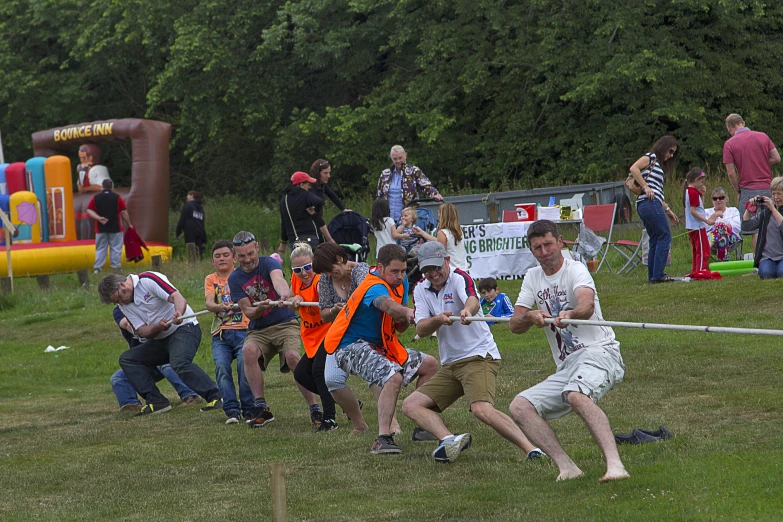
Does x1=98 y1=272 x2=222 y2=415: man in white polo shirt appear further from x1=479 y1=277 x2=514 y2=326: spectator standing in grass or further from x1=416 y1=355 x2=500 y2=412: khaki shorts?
x1=416 y1=355 x2=500 y2=412: khaki shorts

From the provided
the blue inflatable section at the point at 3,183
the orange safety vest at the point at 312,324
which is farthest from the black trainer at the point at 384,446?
the blue inflatable section at the point at 3,183

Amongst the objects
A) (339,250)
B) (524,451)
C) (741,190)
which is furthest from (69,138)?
(524,451)

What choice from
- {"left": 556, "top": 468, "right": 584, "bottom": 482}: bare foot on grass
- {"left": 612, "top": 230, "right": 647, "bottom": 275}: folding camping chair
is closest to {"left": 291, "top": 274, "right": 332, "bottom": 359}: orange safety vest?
{"left": 556, "top": 468, "right": 584, "bottom": 482}: bare foot on grass

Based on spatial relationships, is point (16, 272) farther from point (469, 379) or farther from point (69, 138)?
point (469, 379)

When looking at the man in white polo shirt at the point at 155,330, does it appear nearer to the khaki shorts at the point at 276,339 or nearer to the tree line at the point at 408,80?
the khaki shorts at the point at 276,339

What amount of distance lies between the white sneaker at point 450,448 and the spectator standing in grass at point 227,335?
9.38ft

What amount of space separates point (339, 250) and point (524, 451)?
2244 millimetres

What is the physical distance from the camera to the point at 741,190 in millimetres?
14875

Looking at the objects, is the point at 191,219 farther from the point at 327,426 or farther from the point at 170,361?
the point at 327,426

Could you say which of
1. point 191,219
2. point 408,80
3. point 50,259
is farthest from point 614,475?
point 408,80

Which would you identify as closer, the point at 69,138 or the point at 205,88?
the point at 69,138

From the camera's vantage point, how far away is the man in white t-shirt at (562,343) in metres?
6.44

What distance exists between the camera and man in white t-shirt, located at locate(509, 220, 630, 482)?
6.44m

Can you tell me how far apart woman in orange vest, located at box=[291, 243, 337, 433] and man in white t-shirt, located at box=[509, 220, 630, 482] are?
2553 mm
